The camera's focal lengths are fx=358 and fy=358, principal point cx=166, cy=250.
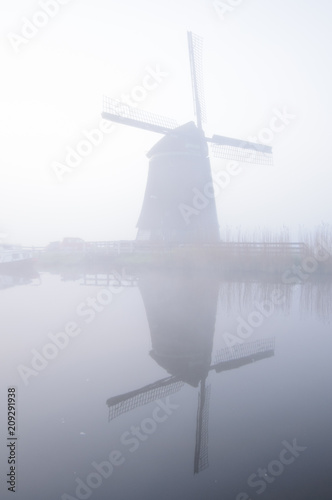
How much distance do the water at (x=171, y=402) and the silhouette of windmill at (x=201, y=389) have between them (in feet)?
0.06

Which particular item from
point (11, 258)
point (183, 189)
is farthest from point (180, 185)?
point (11, 258)

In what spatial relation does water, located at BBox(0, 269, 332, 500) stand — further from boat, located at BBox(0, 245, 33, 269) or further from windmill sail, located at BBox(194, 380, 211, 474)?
boat, located at BBox(0, 245, 33, 269)

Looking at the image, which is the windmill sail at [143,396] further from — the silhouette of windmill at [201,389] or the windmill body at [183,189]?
the windmill body at [183,189]

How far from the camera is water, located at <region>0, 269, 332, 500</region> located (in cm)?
307

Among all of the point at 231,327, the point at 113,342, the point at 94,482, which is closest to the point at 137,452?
the point at 94,482

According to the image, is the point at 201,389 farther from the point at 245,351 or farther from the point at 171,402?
the point at 245,351

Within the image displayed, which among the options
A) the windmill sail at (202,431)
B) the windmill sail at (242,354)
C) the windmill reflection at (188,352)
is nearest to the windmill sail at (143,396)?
the windmill reflection at (188,352)

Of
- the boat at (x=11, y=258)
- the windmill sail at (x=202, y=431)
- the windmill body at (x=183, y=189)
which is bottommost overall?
the windmill sail at (x=202, y=431)

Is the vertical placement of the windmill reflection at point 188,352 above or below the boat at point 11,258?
below

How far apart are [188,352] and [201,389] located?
1.25m

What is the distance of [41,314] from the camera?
8586 mm

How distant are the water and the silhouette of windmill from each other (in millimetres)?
19

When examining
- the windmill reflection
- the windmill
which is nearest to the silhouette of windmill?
the windmill reflection

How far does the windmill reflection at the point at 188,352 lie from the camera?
14.0ft
